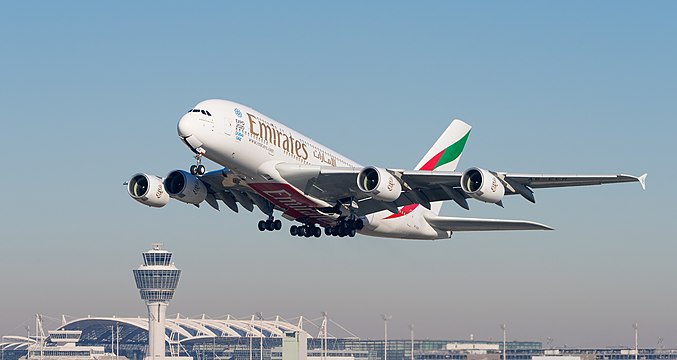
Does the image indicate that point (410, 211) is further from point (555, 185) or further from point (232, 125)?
point (232, 125)

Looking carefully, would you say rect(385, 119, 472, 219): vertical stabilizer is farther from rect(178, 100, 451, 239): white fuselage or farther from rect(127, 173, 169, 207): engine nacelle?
rect(127, 173, 169, 207): engine nacelle

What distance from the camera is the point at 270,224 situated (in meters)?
61.5

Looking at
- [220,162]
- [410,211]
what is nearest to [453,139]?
[410,211]

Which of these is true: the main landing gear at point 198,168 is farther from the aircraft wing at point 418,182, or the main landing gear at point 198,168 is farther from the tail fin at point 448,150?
the tail fin at point 448,150

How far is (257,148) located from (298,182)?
3.23 m

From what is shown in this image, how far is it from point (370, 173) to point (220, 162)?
25.4 feet

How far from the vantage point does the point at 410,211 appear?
216 feet

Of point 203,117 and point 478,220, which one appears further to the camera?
point 478,220

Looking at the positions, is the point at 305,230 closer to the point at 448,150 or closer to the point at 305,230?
the point at 305,230

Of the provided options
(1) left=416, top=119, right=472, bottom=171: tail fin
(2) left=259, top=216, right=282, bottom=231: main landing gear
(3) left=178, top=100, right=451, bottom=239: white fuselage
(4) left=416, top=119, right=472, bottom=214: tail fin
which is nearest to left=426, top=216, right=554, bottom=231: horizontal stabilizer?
(4) left=416, top=119, right=472, bottom=214: tail fin

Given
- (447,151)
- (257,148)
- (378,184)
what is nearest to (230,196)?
(257,148)

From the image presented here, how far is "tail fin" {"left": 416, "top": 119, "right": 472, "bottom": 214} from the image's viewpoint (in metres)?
71.2

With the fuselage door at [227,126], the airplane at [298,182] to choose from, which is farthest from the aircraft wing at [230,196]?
the fuselage door at [227,126]

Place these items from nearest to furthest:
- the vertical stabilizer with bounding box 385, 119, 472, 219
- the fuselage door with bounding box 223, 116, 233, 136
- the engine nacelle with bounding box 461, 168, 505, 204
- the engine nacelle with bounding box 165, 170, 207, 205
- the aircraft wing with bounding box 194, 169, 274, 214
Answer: the fuselage door with bounding box 223, 116, 233, 136 → the engine nacelle with bounding box 461, 168, 505, 204 → the aircraft wing with bounding box 194, 169, 274, 214 → the engine nacelle with bounding box 165, 170, 207, 205 → the vertical stabilizer with bounding box 385, 119, 472, 219
